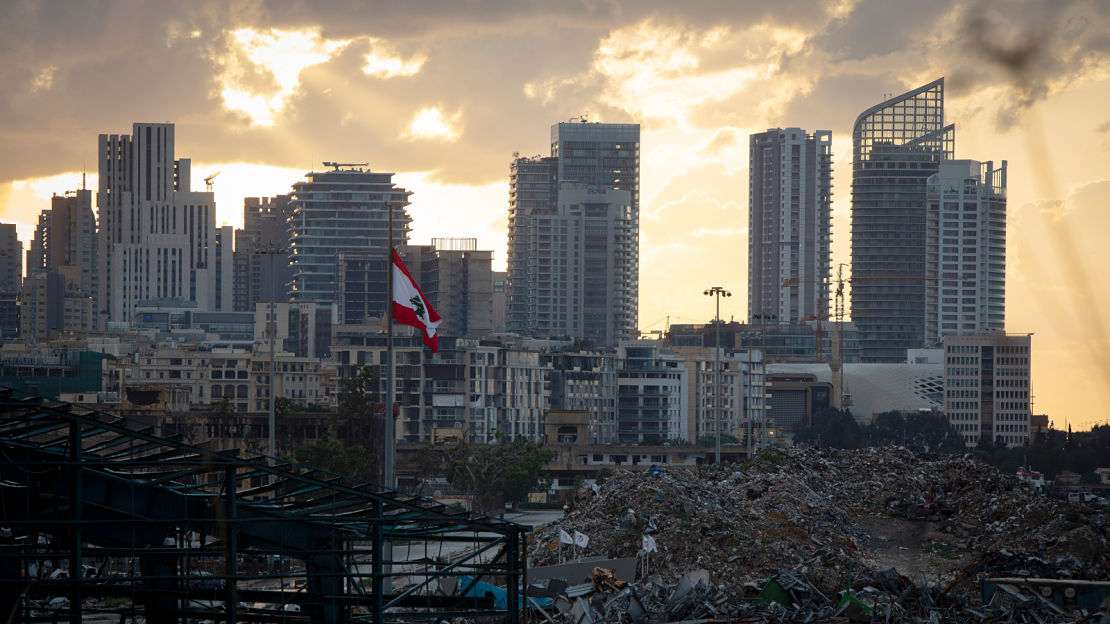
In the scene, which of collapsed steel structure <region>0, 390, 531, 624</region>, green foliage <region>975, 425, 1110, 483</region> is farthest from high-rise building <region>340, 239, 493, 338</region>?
collapsed steel structure <region>0, 390, 531, 624</region>

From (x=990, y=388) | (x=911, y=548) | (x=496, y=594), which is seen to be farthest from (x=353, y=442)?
(x=990, y=388)

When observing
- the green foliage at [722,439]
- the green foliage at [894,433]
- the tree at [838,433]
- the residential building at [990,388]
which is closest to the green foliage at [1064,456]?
the green foliage at [894,433]

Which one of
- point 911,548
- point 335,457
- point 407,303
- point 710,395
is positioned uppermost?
point 407,303

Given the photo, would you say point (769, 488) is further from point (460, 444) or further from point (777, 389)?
point (777, 389)

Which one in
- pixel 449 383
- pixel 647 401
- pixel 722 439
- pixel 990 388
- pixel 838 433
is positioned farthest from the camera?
pixel 990 388

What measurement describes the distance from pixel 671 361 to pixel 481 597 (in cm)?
11664

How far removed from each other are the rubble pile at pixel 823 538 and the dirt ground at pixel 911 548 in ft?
0.18

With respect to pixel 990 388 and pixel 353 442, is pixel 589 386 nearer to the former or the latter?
pixel 990 388

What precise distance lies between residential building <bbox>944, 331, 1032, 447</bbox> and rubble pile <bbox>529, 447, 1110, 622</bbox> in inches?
3916

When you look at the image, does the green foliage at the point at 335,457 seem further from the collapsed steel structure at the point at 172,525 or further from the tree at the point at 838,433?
the tree at the point at 838,433

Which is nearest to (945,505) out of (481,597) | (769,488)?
(769,488)

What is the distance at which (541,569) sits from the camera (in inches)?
1195

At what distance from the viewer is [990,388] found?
148 meters

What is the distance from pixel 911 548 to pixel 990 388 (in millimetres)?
114709
